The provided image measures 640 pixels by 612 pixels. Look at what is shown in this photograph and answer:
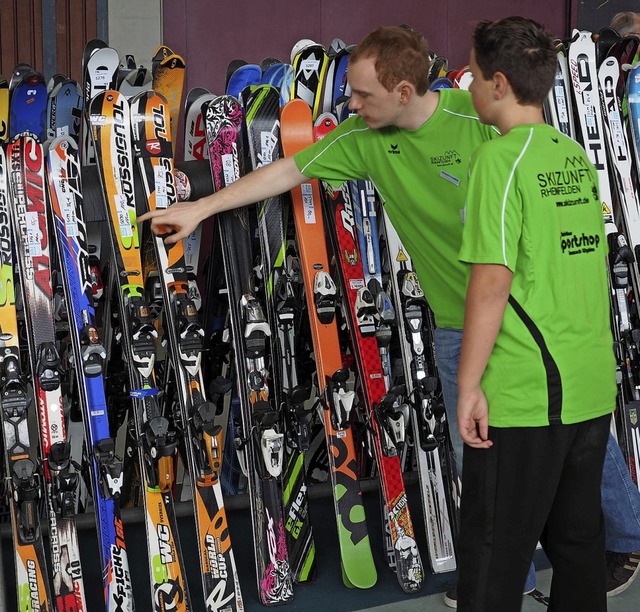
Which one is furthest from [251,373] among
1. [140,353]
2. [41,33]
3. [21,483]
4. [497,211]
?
[41,33]

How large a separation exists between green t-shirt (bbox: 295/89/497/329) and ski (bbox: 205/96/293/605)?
0.58 metres

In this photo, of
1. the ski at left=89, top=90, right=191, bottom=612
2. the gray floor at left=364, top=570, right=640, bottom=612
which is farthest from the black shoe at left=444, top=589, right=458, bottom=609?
the ski at left=89, top=90, right=191, bottom=612

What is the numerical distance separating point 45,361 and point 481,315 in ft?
4.33

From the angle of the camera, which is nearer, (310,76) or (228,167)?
(228,167)

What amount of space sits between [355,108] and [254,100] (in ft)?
2.25

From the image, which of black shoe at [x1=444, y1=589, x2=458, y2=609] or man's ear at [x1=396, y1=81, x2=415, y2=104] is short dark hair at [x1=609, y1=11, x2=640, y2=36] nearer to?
man's ear at [x1=396, y1=81, x2=415, y2=104]

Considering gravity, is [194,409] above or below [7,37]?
below

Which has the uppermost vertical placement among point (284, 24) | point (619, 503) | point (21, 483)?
point (284, 24)

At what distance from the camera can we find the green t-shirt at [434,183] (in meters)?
2.03

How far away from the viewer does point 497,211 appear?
4.93 ft

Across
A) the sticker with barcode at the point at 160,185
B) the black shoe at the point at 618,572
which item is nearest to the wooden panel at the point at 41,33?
the sticker with barcode at the point at 160,185

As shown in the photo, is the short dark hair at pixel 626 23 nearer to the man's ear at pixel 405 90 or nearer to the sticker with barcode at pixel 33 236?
the man's ear at pixel 405 90

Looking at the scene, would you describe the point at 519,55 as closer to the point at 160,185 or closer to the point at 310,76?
the point at 160,185

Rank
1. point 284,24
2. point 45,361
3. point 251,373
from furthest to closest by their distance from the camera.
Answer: point 284,24 < point 251,373 < point 45,361
